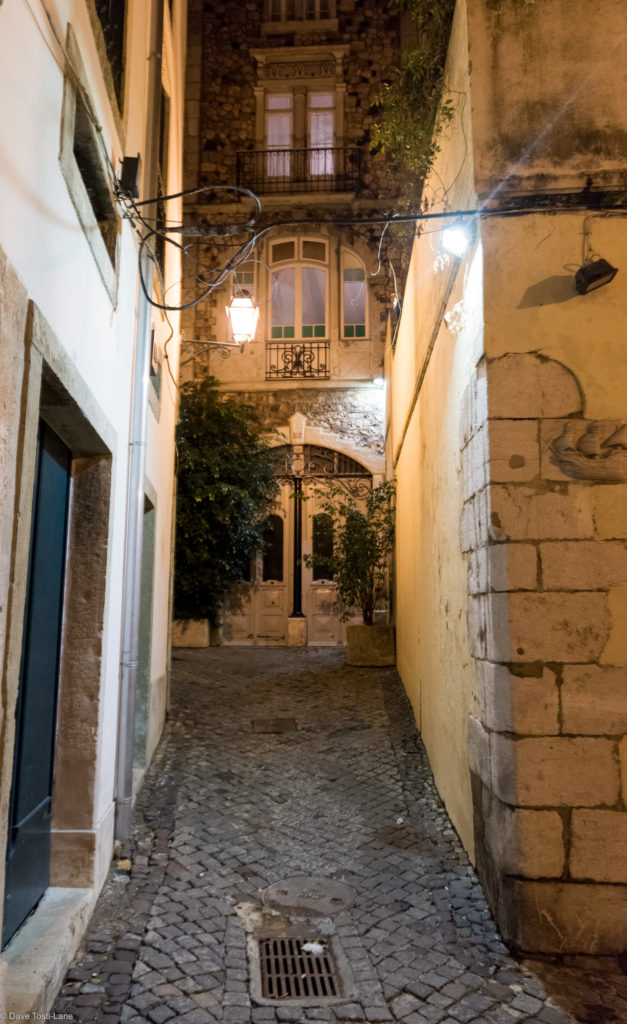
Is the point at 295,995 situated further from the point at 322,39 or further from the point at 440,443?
the point at 322,39

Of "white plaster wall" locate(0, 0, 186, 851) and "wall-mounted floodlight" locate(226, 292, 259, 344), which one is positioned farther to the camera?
"wall-mounted floodlight" locate(226, 292, 259, 344)

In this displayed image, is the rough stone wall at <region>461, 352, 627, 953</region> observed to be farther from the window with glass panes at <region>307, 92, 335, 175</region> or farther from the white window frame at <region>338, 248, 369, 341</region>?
the window with glass panes at <region>307, 92, 335, 175</region>

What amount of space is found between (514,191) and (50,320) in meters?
2.36

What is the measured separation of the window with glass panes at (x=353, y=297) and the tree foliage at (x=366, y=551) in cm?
396

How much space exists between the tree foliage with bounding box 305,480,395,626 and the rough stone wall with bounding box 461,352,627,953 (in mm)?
6968

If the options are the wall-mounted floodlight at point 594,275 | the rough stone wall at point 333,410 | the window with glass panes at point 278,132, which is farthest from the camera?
the window with glass panes at point 278,132

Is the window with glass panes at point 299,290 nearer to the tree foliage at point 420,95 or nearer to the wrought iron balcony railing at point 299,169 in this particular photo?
the wrought iron balcony railing at point 299,169

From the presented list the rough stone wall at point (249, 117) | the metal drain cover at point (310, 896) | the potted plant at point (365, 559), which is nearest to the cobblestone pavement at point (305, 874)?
the metal drain cover at point (310, 896)

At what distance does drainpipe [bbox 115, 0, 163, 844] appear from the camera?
411 centimetres

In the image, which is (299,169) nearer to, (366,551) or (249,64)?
(249,64)

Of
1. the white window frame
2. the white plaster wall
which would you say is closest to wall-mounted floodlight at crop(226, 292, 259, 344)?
the white plaster wall

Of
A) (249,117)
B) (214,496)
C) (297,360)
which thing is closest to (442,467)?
(214,496)

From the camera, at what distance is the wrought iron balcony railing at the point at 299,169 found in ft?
44.6

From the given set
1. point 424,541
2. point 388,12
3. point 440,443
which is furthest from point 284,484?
point 388,12
